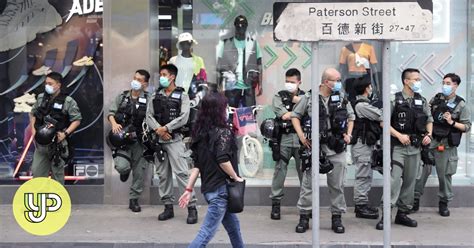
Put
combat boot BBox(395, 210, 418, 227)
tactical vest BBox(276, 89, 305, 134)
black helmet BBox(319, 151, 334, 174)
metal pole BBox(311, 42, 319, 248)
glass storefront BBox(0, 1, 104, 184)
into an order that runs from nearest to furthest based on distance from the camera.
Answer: metal pole BBox(311, 42, 319, 248) < black helmet BBox(319, 151, 334, 174) < combat boot BBox(395, 210, 418, 227) < tactical vest BBox(276, 89, 305, 134) < glass storefront BBox(0, 1, 104, 184)

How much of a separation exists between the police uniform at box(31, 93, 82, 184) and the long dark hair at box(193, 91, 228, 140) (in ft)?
10.1

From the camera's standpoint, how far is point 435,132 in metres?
8.09

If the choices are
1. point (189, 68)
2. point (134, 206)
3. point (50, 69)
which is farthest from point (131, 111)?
point (50, 69)

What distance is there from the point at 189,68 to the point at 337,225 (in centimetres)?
333

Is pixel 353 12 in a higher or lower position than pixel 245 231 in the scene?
higher

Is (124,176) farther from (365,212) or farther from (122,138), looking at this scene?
(365,212)

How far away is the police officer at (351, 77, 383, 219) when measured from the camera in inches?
310

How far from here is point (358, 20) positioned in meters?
5.09

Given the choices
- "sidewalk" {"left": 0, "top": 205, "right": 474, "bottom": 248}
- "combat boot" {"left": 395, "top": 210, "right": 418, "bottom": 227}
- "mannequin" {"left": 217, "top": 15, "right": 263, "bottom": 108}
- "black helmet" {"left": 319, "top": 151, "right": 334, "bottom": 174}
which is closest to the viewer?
"sidewalk" {"left": 0, "top": 205, "right": 474, "bottom": 248}

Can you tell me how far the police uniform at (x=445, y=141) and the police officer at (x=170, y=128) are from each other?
10.1 ft

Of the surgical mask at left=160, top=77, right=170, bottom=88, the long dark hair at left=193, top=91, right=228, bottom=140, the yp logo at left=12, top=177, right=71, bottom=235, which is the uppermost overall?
the surgical mask at left=160, top=77, right=170, bottom=88

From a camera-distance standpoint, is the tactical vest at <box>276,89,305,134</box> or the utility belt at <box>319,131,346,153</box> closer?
the utility belt at <box>319,131,346,153</box>

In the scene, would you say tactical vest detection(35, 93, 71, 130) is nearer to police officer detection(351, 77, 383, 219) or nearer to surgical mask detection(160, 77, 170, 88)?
surgical mask detection(160, 77, 170, 88)

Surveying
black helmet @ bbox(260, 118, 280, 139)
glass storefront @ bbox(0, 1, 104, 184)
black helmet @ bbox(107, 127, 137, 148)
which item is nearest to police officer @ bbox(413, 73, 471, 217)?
black helmet @ bbox(260, 118, 280, 139)
